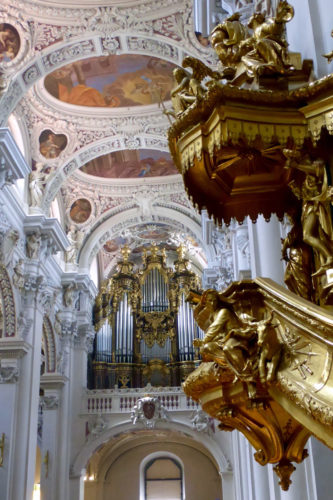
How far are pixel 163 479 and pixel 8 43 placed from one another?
568 inches

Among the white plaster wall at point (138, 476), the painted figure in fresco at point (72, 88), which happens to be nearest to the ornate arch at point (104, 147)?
the painted figure in fresco at point (72, 88)

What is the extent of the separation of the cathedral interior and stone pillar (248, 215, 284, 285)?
2 centimetres

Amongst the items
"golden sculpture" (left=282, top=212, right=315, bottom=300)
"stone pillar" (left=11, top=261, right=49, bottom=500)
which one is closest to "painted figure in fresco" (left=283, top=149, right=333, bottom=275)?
"golden sculpture" (left=282, top=212, right=315, bottom=300)

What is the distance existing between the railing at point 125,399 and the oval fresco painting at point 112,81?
290 inches

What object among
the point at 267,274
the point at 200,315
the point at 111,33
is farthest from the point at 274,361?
the point at 111,33

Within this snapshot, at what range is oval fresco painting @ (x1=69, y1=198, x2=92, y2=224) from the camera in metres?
16.0

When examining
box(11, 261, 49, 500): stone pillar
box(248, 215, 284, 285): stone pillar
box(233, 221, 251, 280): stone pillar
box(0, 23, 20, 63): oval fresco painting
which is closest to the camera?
box(248, 215, 284, 285): stone pillar

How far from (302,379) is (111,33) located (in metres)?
9.24

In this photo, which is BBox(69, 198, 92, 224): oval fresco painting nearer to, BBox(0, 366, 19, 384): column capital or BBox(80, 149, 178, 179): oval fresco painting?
BBox(80, 149, 178, 179): oval fresco painting

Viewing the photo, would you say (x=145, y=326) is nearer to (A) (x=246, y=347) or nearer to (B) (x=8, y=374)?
(B) (x=8, y=374)

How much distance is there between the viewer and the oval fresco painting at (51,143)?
13094 mm

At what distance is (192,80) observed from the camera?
3.64 m

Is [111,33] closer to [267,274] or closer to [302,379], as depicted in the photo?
[267,274]

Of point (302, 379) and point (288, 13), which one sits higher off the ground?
point (288, 13)
